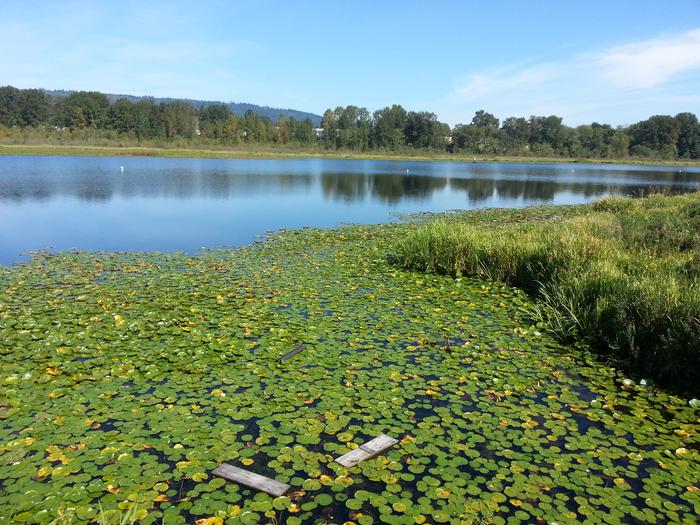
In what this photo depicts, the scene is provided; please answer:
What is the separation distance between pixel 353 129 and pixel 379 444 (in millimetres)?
111539

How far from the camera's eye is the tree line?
8950 centimetres

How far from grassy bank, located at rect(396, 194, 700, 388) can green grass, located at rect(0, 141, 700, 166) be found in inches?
Answer: 2440

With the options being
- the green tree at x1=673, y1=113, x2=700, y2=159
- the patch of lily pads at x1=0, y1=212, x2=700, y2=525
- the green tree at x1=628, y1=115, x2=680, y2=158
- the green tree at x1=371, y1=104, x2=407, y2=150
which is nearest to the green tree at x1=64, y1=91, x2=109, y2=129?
the green tree at x1=371, y1=104, x2=407, y2=150

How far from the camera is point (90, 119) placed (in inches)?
3489

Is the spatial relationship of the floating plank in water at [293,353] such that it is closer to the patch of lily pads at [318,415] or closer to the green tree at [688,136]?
the patch of lily pads at [318,415]

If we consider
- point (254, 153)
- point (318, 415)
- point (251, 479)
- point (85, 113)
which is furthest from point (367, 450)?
point (85, 113)

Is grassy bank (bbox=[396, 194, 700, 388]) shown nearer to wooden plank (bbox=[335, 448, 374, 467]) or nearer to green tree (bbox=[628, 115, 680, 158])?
wooden plank (bbox=[335, 448, 374, 467])

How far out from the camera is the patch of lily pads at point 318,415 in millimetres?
4027

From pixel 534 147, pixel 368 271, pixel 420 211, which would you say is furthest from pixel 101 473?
pixel 534 147

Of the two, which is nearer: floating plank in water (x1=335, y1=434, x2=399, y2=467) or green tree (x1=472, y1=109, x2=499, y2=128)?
floating plank in water (x1=335, y1=434, x2=399, y2=467)

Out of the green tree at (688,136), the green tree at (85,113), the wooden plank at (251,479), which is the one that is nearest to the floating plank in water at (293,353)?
the wooden plank at (251,479)

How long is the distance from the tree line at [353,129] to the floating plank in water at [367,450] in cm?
8776

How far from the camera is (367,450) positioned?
4695 mm

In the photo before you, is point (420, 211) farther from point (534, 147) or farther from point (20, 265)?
point (534, 147)
